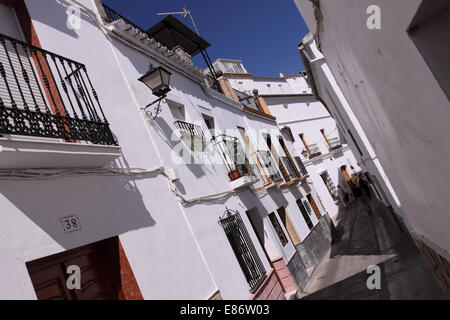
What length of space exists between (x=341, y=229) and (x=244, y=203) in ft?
31.7

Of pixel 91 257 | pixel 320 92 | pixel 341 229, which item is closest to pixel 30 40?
pixel 91 257

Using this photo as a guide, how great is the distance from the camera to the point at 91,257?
430cm

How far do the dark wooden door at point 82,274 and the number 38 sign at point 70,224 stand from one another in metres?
0.32

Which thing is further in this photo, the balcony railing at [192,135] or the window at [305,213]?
the window at [305,213]

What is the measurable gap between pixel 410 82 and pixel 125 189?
→ 3914 millimetres

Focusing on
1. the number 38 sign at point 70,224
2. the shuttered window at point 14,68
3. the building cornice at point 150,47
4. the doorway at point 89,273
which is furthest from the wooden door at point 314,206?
the shuttered window at point 14,68

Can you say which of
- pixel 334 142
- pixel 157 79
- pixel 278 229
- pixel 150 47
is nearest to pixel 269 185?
pixel 278 229

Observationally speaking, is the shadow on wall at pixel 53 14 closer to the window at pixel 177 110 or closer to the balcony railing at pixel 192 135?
the window at pixel 177 110

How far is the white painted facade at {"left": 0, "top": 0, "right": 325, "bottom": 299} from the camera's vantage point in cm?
338

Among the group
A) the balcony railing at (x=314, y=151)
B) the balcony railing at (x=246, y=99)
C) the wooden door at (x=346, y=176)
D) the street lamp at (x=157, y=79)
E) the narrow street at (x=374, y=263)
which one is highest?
the balcony railing at (x=246, y=99)

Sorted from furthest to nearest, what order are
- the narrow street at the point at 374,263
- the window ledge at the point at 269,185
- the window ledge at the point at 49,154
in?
the window ledge at the point at 269,185
the narrow street at the point at 374,263
the window ledge at the point at 49,154

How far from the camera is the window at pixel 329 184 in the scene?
24.1 metres

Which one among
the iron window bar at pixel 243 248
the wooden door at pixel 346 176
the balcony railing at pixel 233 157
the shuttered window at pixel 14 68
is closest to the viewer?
the shuttered window at pixel 14 68
